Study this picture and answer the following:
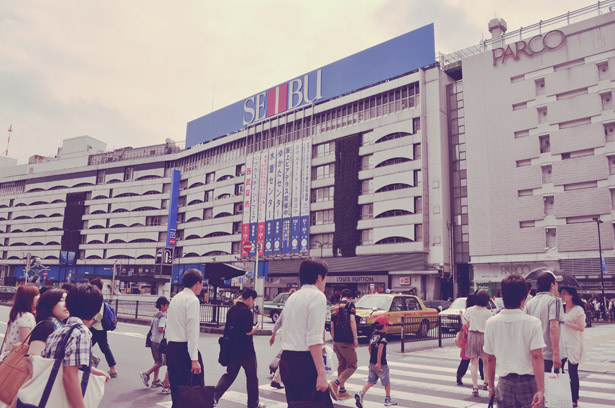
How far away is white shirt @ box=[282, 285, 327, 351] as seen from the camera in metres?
3.87

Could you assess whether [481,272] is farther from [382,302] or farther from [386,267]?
[382,302]

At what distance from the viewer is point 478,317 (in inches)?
332

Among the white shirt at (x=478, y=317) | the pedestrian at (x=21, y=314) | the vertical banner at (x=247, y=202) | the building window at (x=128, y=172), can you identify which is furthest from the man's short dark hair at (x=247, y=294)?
the building window at (x=128, y=172)

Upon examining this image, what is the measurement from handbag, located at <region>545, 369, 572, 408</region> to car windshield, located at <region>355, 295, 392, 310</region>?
13.1 meters

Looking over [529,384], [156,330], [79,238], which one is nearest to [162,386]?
[156,330]

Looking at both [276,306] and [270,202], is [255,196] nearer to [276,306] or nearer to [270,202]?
[270,202]

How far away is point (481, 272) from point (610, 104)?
17.0m

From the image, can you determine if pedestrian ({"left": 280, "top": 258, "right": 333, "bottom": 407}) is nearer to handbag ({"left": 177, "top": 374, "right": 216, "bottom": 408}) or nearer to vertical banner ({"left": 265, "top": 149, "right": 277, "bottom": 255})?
handbag ({"left": 177, "top": 374, "right": 216, "bottom": 408})

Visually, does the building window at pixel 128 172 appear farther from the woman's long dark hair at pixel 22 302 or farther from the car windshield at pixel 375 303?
the woman's long dark hair at pixel 22 302

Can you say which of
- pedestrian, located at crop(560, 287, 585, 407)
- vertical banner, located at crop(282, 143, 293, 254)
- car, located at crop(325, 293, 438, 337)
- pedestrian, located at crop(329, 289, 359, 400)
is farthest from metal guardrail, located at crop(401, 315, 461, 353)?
vertical banner, located at crop(282, 143, 293, 254)

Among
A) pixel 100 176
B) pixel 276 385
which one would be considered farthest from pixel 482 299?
pixel 100 176

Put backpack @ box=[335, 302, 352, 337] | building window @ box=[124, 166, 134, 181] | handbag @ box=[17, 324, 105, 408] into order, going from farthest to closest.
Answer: building window @ box=[124, 166, 134, 181] → backpack @ box=[335, 302, 352, 337] → handbag @ box=[17, 324, 105, 408]

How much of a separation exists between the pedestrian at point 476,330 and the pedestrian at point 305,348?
17.7 feet

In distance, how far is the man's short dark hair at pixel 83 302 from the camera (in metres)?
3.35
